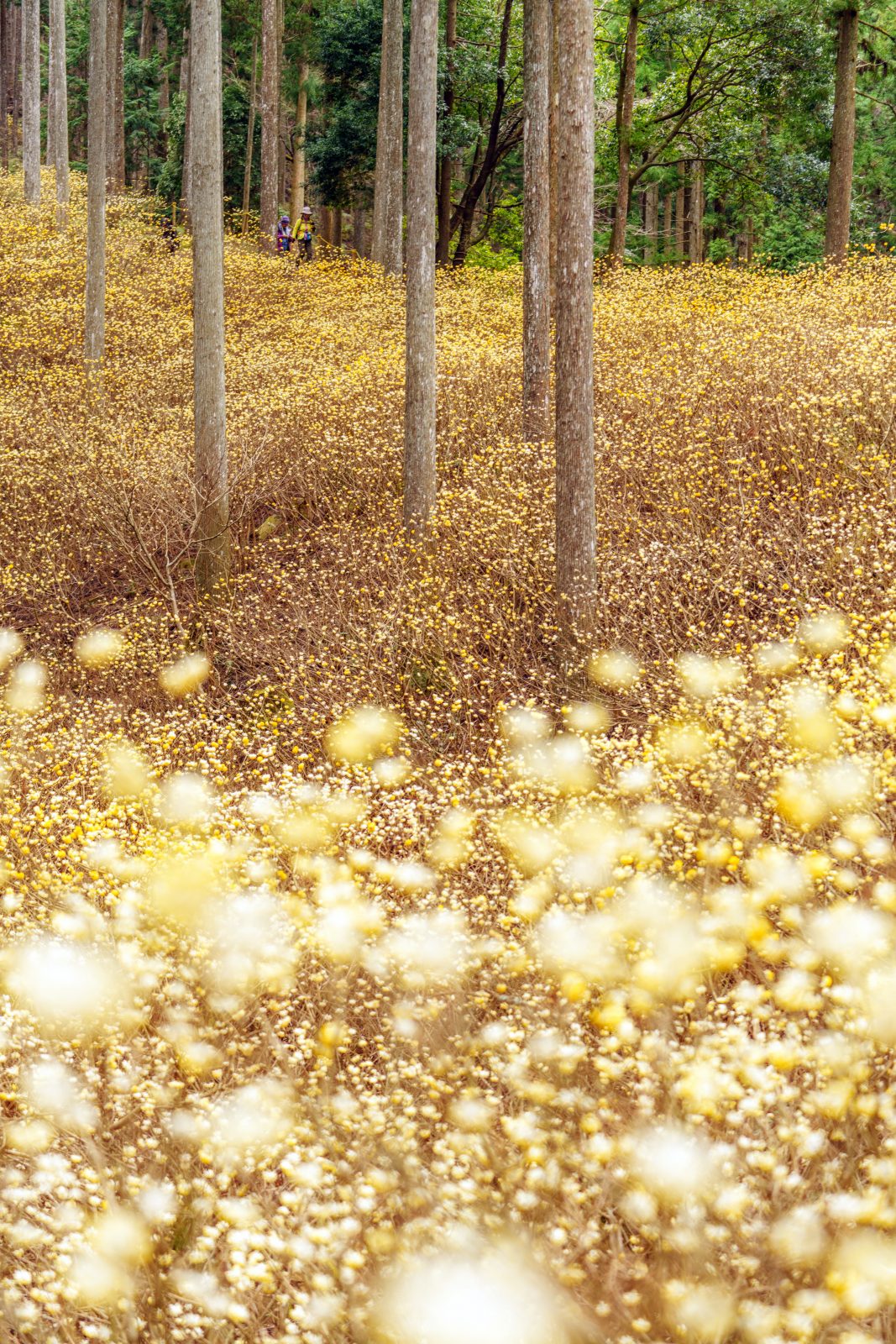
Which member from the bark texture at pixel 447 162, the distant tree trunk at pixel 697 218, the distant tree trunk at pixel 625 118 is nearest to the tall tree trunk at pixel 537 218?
the distant tree trunk at pixel 625 118

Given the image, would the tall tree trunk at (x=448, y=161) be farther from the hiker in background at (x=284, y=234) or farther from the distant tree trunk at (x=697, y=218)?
the distant tree trunk at (x=697, y=218)

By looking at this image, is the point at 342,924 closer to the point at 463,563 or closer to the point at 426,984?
the point at 426,984

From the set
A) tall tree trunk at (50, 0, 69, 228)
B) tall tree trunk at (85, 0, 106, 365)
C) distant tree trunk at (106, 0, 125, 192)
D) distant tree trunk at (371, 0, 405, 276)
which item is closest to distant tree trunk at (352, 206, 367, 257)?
distant tree trunk at (106, 0, 125, 192)

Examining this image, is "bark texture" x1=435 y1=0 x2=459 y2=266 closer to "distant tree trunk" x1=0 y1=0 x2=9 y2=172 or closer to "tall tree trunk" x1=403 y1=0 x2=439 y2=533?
"tall tree trunk" x1=403 y1=0 x2=439 y2=533

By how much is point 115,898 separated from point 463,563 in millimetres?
4571

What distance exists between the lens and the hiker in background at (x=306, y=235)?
23641mm

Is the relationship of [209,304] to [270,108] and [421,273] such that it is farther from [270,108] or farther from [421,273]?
[270,108]

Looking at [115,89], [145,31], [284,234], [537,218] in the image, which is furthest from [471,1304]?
[145,31]

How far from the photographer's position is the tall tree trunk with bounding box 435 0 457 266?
882 inches

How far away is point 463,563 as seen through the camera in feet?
28.0

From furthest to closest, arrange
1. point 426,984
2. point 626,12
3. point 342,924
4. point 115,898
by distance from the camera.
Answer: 1. point 626,12
2. point 115,898
3. point 342,924
4. point 426,984

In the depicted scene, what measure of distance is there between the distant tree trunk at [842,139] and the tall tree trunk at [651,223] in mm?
13520

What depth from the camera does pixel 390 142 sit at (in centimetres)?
1945

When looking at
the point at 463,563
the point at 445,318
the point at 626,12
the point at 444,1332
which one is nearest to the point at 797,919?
the point at 444,1332
